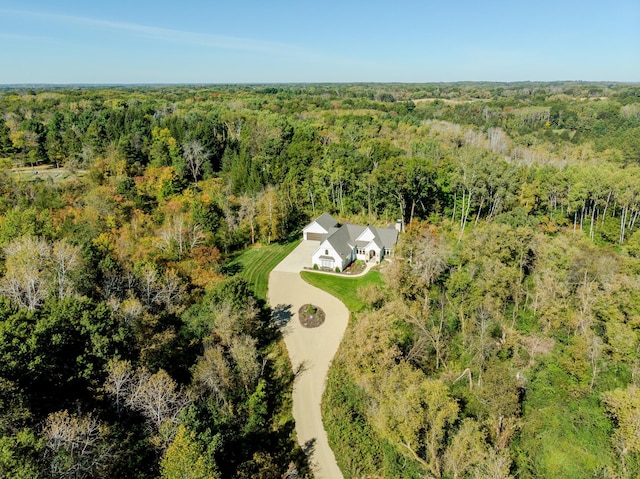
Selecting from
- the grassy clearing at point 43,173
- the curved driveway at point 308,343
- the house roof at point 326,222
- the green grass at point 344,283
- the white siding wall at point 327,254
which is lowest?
the curved driveway at point 308,343

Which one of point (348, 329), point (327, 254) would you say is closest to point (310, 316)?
point (348, 329)

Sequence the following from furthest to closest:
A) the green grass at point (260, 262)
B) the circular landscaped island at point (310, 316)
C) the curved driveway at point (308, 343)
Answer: the green grass at point (260, 262)
the circular landscaped island at point (310, 316)
the curved driveway at point (308, 343)

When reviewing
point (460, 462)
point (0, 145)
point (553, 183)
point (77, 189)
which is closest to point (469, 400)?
point (460, 462)

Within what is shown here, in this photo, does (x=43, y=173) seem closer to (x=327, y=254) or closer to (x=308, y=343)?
(x=327, y=254)

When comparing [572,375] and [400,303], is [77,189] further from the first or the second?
[572,375]

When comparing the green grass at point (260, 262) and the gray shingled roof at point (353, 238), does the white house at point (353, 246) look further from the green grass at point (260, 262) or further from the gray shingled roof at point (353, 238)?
the green grass at point (260, 262)

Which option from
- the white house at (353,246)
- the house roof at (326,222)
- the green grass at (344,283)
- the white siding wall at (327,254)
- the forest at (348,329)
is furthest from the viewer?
the house roof at (326,222)

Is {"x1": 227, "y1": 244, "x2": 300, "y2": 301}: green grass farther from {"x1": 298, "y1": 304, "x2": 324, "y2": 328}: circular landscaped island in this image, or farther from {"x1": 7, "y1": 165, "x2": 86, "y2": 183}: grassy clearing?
{"x1": 7, "y1": 165, "x2": 86, "y2": 183}: grassy clearing

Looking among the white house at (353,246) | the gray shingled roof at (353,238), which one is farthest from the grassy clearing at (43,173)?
the gray shingled roof at (353,238)
